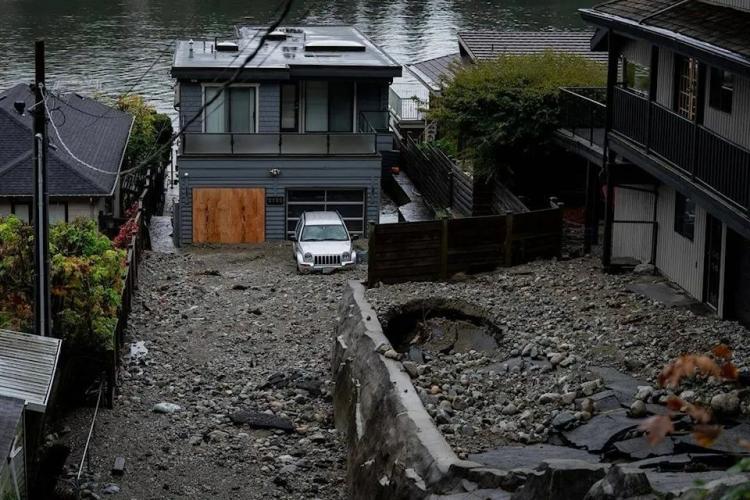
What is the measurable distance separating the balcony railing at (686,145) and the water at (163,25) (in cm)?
4131

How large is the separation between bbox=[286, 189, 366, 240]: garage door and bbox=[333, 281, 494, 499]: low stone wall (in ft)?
52.0

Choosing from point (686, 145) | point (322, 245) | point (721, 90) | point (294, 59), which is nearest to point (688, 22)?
point (721, 90)

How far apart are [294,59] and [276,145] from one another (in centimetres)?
352

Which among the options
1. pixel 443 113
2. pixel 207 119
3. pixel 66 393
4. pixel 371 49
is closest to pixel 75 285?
pixel 66 393

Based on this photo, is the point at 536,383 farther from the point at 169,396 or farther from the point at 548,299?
the point at 169,396

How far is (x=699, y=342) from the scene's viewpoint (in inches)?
821

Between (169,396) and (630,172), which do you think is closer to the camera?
(169,396)

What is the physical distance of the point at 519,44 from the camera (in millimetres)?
45312

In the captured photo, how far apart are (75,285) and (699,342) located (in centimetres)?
1037

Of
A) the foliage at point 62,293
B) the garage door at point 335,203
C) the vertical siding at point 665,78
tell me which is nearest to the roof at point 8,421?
the foliage at point 62,293

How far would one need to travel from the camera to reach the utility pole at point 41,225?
20828 mm

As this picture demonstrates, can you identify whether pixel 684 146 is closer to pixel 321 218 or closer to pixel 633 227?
pixel 633 227

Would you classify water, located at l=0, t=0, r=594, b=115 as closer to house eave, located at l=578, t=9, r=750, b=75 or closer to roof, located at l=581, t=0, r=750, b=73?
house eave, located at l=578, t=9, r=750, b=75

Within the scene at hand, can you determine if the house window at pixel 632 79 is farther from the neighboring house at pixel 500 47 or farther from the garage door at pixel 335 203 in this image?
the garage door at pixel 335 203
